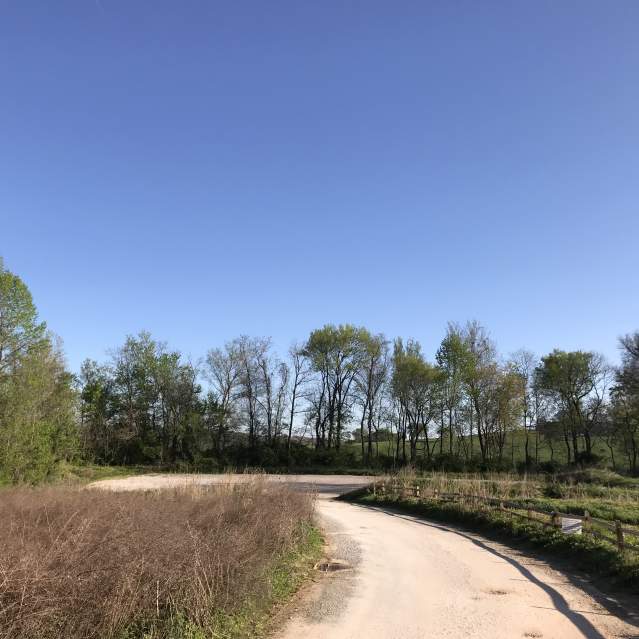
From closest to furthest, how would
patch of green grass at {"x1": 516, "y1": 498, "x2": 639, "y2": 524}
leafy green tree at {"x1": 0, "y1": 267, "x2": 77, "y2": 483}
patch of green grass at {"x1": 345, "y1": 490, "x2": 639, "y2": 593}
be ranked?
patch of green grass at {"x1": 345, "y1": 490, "x2": 639, "y2": 593}, patch of green grass at {"x1": 516, "y1": 498, "x2": 639, "y2": 524}, leafy green tree at {"x1": 0, "y1": 267, "x2": 77, "y2": 483}

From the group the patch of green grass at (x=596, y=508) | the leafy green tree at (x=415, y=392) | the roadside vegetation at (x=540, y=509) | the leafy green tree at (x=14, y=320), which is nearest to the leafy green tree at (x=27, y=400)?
the leafy green tree at (x=14, y=320)

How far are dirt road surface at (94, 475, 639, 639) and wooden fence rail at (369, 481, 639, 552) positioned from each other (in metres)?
1.82

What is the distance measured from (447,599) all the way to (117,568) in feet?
21.6

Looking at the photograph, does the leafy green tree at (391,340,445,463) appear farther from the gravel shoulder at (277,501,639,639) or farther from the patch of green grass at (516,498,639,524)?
the gravel shoulder at (277,501,639,639)

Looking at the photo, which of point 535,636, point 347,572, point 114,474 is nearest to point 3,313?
point 114,474

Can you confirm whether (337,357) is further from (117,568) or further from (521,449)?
(117,568)

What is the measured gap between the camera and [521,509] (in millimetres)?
20625

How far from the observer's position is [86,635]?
5.94 m

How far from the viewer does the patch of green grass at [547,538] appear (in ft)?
40.3

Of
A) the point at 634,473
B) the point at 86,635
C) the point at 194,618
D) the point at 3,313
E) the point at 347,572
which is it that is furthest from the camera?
the point at 634,473

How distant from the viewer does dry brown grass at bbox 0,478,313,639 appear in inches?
217

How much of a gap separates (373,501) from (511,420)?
1095 inches

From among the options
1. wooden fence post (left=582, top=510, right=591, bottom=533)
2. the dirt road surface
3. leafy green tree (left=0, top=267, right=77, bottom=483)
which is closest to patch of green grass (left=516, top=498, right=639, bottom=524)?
wooden fence post (left=582, top=510, right=591, bottom=533)

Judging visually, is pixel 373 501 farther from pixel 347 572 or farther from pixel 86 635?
pixel 86 635
